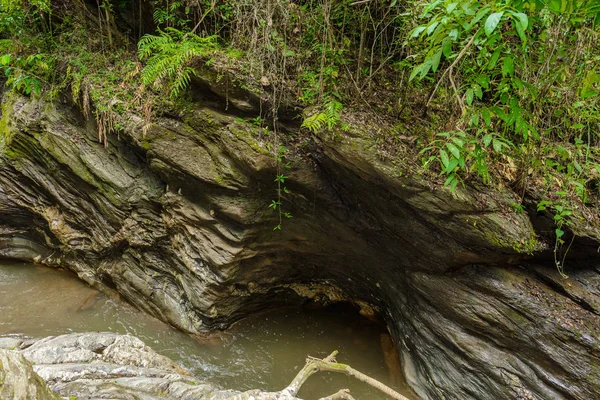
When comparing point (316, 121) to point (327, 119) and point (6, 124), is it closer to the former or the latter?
point (327, 119)

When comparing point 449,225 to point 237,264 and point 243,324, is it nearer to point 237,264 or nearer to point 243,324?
point 237,264

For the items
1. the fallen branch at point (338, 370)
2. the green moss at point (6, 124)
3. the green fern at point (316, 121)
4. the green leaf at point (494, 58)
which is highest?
the green leaf at point (494, 58)

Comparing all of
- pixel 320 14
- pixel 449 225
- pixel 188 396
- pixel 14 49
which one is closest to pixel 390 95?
pixel 320 14

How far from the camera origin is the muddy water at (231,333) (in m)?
5.15

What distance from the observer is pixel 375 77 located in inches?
187

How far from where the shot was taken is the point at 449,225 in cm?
402

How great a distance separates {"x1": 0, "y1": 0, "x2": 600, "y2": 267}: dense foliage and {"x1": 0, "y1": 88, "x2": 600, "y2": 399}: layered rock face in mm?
359

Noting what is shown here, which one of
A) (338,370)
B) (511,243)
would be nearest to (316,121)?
→ (511,243)

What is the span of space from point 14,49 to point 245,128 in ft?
18.1

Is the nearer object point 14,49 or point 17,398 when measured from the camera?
point 17,398

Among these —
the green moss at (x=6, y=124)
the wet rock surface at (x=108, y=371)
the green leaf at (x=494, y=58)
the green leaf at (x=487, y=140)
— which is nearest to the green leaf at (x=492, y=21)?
the green leaf at (x=494, y=58)

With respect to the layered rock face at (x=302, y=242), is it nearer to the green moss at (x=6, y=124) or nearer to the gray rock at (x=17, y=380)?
the green moss at (x=6, y=124)

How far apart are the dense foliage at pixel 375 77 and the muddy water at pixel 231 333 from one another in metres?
2.78

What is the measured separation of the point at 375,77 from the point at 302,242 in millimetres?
2985
